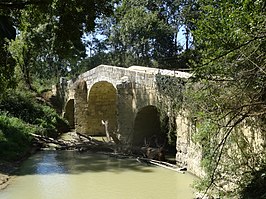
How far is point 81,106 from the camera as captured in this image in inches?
796

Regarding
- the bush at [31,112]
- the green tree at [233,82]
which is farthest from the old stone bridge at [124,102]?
the green tree at [233,82]

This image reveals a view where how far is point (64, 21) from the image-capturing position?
5629 mm

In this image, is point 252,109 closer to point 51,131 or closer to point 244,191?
point 244,191

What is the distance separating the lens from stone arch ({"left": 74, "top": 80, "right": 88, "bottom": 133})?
65.2 feet

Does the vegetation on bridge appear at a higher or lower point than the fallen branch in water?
higher

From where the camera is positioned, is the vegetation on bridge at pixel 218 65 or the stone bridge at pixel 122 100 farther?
the stone bridge at pixel 122 100

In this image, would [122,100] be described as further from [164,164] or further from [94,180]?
[94,180]

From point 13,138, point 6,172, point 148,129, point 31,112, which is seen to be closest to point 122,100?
point 148,129

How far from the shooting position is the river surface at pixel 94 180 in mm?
9109

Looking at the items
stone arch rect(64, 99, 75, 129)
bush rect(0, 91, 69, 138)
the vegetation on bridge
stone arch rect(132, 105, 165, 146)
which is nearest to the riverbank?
the vegetation on bridge

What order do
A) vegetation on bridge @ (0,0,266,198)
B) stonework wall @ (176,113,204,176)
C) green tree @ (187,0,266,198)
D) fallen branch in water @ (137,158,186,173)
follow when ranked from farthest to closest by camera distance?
1. fallen branch in water @ (137,158,186,173)
2. stonework wall @ (176,113,204,176)
3. vegetation on bridge @ (0,0,266,198)
4. green tree @ (187,0,266,198)

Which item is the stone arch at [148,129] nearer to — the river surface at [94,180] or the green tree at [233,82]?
the river surface at [94,180]

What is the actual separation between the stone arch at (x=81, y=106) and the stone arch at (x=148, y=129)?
592 cm

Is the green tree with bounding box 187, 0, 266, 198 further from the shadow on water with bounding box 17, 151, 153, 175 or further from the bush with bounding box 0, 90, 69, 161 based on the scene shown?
the bush with bounding box 0, 90, 69, 161
